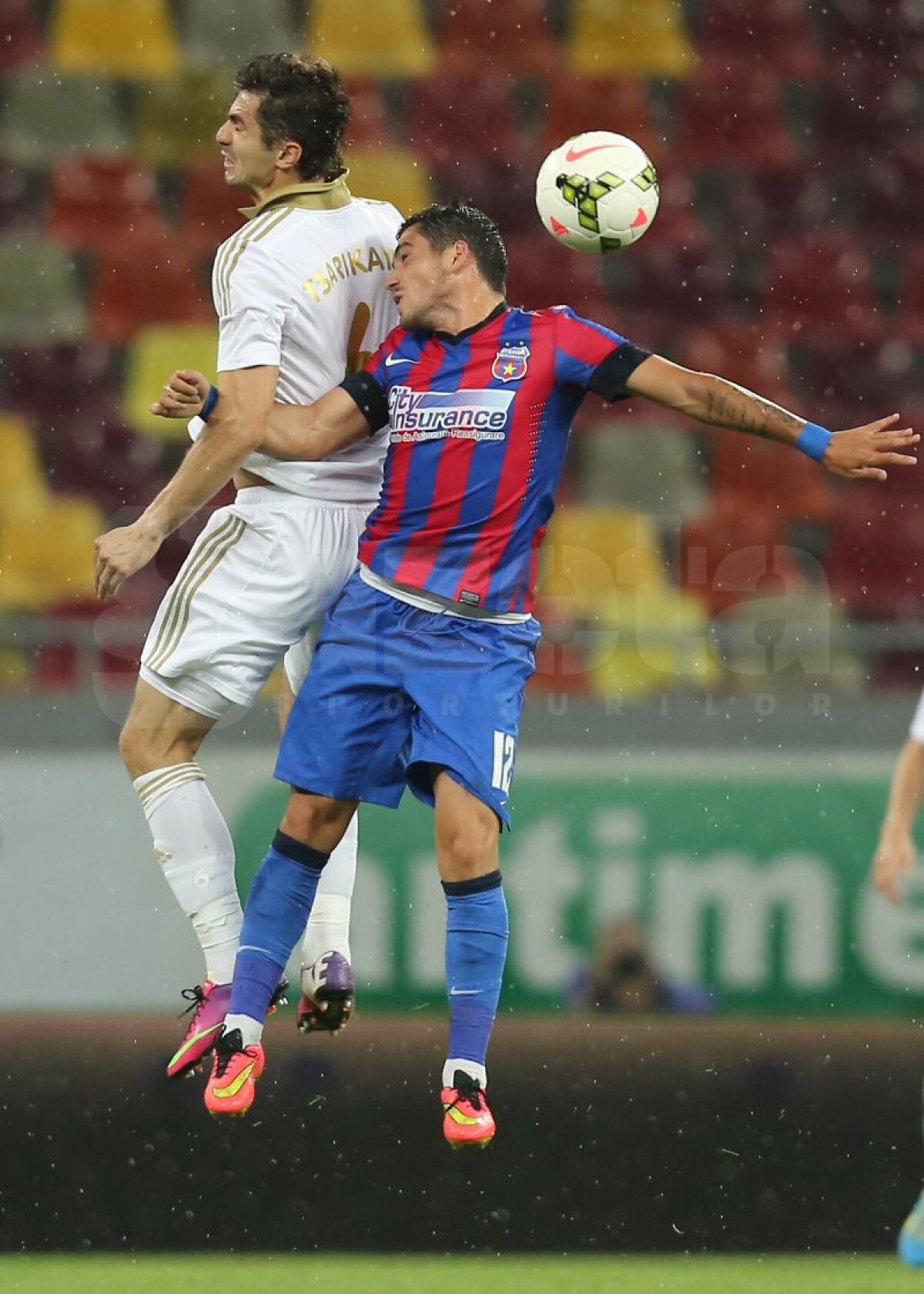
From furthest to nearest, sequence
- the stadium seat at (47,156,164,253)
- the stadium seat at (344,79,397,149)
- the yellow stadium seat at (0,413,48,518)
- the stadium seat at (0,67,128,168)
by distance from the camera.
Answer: the stadium seat at (0,67,128,168)
the stadium seat at (344,79,397,149)
the stadium seat at (47,156,164,253)
the yellow stadium seat at (0,413,48,518)

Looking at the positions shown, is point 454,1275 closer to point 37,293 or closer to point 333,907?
point 333,907

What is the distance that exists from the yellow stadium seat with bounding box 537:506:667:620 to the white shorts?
381 centimetres

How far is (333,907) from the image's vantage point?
5.07 m

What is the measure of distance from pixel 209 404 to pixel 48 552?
4.86m

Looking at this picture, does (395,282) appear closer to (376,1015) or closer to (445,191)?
(376,1015)

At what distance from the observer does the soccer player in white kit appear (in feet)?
15.9

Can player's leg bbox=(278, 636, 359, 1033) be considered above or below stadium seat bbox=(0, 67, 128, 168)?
below

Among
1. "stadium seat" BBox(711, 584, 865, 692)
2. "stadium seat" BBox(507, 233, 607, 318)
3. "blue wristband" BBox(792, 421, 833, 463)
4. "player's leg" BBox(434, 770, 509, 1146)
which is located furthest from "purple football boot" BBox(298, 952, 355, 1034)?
"stadium seat" BBox(507, 233, 607, 318)

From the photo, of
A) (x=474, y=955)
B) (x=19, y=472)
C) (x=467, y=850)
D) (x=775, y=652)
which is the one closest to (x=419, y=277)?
(x=467, y=850)

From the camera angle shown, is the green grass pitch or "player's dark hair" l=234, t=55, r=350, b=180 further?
the green grass pitch

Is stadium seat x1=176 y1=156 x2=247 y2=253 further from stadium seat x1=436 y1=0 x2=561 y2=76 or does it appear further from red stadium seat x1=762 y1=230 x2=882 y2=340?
red stadium seat x1=762 y1=230 x2=882 y2=340

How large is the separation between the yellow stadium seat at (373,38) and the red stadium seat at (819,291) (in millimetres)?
2039

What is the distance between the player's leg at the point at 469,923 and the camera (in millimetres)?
4668

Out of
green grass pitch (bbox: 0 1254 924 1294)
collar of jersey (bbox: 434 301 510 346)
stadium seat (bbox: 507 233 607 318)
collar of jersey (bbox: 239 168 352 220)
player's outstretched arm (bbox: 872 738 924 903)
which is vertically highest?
collar of jersey (bbox: 239 168 352 220)
